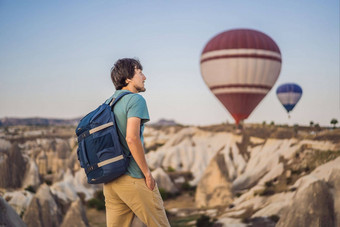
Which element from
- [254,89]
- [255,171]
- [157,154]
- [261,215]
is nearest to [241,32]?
[254,89]

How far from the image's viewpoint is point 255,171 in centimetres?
3641

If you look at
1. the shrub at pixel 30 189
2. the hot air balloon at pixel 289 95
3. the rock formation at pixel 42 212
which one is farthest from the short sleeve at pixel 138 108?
the hot air balloon at pixel 289 95

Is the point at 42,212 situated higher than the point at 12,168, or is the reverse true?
the point at 12,168

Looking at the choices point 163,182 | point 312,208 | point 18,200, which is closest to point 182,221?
point 18,200

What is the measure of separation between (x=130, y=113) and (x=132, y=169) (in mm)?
395

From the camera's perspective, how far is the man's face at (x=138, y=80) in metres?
3.09

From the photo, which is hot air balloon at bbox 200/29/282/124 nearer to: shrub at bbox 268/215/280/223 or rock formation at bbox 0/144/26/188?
shrub at bbox 268/215/280/223

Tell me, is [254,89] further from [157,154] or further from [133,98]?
[133,98]

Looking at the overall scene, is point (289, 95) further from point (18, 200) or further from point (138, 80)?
point (138, 80)

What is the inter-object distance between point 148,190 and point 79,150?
0.58 meters

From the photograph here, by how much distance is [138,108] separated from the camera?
2832mm

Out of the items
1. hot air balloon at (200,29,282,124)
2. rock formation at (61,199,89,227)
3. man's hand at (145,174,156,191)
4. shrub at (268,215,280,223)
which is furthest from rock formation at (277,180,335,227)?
hot air balloon at (200,29,282,124)

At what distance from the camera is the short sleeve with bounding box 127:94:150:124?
282 cm

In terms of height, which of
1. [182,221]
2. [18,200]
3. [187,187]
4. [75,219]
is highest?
[75,219]
